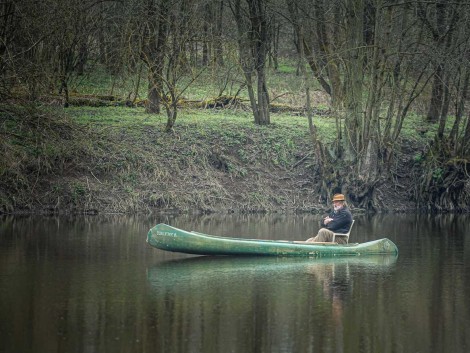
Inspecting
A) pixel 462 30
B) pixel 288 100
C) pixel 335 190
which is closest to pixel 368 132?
pixel 335 190

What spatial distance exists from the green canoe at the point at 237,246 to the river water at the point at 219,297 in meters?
0.24

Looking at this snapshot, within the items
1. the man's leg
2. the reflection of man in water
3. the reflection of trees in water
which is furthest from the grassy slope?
the reflection of man in water

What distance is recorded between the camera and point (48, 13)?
2783 cm

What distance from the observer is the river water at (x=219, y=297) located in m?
12.5

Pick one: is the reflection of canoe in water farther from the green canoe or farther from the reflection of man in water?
the green canoe

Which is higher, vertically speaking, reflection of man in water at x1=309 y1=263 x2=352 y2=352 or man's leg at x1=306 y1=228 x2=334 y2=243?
man's leg at x1=306 y1=228 x2=334 y2=243

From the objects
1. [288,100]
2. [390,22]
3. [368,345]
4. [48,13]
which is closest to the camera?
[368,345]

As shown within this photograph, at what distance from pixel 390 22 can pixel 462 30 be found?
260 centimetres

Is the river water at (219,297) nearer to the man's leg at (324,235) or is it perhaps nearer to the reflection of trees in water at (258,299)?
the reflection of trees in water at (258,299)

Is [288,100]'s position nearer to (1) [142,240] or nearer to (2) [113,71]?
(2) [113,71]

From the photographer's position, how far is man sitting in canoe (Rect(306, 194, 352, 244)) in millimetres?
21375

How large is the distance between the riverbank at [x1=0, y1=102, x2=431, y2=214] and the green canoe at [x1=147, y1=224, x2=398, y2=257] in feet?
25.0

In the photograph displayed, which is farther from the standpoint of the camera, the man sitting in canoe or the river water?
the man sitting in canoe

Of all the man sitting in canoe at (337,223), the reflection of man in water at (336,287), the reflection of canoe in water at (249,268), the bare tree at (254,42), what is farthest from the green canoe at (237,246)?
the bare tree at (254,42)
